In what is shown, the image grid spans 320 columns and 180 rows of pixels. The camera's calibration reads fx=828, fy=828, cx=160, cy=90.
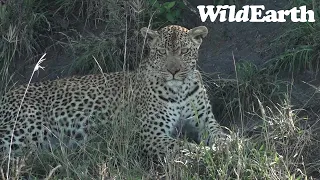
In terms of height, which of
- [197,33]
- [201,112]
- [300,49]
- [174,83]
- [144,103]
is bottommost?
[201,112]

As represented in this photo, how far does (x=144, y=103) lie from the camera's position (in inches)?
364

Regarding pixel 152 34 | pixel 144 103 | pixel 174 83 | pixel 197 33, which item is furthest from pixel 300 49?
pixel 144 103

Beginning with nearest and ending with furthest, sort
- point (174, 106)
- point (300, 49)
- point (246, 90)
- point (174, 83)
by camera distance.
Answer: point (174, 83) < point (174, 106) < point (246, 90) < point (300, 49)

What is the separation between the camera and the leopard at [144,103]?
8.95 metres

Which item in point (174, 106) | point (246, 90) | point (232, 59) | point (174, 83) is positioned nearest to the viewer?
point (174, 83)

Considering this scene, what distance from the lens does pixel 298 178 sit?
24.3ft

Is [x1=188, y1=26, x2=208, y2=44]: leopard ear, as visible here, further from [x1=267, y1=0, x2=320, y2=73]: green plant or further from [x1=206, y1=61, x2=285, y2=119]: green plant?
[x1=267, y1=0, x2=320, y2=73]: green plant

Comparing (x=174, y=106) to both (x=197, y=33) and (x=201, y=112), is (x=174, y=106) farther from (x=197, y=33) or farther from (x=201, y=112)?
(x=197, y=33)

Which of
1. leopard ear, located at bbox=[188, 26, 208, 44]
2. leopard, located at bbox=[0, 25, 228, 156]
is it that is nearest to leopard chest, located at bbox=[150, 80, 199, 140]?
leopard, located at bbox=[0, 25, 228, 156]

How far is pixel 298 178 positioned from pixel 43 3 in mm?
5332

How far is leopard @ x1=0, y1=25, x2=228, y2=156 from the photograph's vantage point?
895 cm

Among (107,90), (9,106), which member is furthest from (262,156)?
(9,106)

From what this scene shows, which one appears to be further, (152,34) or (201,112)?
(201,112)

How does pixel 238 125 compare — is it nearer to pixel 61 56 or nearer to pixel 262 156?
pixel 262 156
